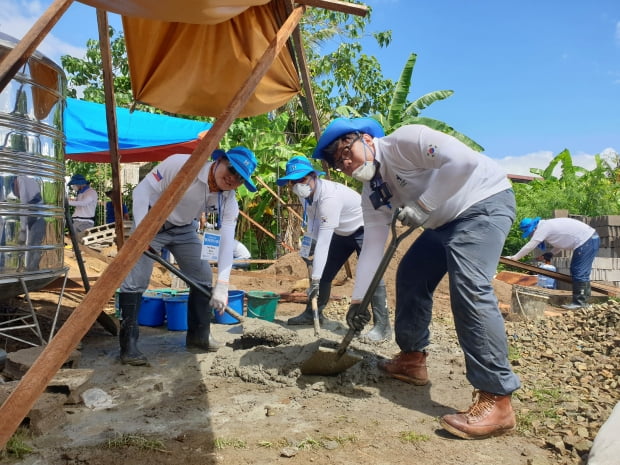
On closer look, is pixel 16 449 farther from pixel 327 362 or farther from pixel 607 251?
pixel 607 251

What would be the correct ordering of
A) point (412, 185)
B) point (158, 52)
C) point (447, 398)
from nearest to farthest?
point (412, 185)
point (447, 398)
point (158, 52)

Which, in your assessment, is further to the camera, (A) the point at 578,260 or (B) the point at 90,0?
(A) the point at 578,260

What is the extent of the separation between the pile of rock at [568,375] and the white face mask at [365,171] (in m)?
1.64

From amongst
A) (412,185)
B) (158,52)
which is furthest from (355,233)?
(158,52)

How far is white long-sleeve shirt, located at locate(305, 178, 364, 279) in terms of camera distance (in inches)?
174

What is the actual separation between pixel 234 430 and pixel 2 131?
256cm

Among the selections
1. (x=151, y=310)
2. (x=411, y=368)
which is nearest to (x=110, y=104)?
(x=151, y=310)

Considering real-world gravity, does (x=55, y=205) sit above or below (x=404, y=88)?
below

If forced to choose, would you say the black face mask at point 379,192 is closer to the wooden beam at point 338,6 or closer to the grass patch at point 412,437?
the wooden beam at point 338,6

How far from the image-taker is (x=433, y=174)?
9.04 ft

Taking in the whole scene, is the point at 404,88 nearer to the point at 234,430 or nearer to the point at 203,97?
the point at 203,97

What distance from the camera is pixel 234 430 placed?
97.9 inches

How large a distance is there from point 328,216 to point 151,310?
7.35 ft

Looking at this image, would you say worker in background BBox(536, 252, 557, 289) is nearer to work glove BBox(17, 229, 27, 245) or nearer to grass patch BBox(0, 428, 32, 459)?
→ work glove BBox(17, 229, 27, 245)
